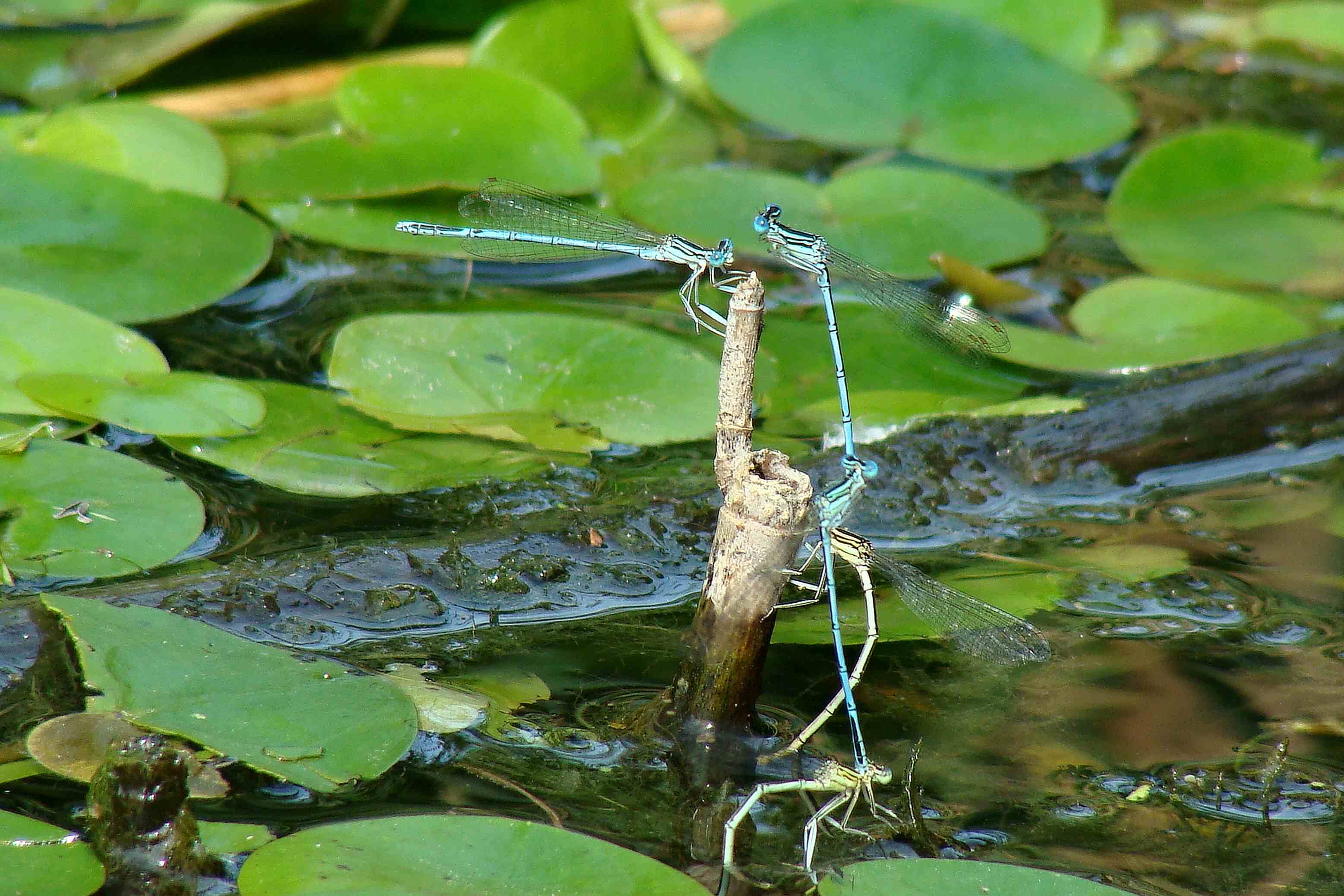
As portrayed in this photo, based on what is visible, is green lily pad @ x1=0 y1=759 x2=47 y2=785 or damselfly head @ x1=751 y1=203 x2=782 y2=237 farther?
damselfly head @ x1=751 y1=203 x2=782 y2=237

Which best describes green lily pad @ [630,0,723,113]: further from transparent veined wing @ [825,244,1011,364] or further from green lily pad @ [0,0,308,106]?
transparent veined wing @ [825,244,1011,364]

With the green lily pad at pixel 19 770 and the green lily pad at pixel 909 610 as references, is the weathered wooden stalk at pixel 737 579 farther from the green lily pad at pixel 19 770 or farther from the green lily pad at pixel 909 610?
the green lily pad at pixel 19 770

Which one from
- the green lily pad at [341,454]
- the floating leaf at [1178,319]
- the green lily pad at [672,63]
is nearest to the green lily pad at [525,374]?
the green lily pad at [341,454]

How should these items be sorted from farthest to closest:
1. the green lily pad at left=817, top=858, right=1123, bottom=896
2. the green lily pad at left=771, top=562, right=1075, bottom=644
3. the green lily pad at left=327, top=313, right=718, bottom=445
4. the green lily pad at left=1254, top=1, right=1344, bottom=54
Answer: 1. the green lily pad at left=1254, top=1, right=1344, bottom=54
2. the green lily pad at left=327, top=313, right=718, bottom=445
3. the green lily pad at left=771, top=562, right=1075, bottom=644
4. the green lily pad at left=817, top=858, right=1123, bottom=896

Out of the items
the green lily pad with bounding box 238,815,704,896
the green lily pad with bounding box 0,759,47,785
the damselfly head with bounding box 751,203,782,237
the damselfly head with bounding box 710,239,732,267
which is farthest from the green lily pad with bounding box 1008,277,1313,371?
the green lily pad with bounding box 0,759,47,785

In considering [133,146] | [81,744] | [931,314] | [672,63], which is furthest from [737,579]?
[672,63]

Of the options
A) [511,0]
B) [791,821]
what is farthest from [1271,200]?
[791,821]

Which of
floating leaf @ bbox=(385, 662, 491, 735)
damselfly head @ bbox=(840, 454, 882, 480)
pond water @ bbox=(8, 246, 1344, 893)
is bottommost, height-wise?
pond water @ bbox=(8, 246, 1344, 893)
